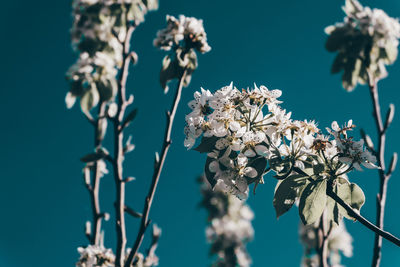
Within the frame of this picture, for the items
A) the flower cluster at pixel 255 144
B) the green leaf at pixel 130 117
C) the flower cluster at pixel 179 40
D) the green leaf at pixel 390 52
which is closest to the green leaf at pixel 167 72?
the flower cluster at pixel 179 40

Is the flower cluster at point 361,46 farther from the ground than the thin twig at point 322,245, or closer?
farther from the ground

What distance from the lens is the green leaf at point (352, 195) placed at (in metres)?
1.31

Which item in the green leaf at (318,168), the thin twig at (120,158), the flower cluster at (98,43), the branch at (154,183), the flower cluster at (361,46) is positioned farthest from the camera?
the flower cluster at (361,46)

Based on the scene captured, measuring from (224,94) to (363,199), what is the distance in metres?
0.59

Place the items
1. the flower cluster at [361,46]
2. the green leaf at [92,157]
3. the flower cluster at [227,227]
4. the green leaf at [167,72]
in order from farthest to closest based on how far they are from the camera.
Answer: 1. the flower cluster at [227,227]
2. the flower cluster at [361,46]
3. the green leaf at [167,72]
4. the green leaf at [92,157]

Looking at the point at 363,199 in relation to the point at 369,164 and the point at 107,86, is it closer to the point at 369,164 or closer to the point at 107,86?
the point at 369,164

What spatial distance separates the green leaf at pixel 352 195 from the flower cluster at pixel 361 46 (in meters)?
Answer: 1.27

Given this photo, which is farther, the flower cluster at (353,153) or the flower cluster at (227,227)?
the flower cluster at (227,227)

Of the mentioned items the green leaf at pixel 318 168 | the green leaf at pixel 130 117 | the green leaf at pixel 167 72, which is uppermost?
the green leaf at pixel 167 72

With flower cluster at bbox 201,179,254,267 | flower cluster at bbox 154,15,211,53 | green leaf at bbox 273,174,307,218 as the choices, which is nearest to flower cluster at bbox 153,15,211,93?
flower cluster at bbox 154,15,211,53

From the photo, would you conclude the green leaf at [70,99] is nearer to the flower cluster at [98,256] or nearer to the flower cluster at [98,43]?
the flower cluster at [98,43]

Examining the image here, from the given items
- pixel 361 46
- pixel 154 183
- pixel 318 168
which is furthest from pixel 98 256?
pixel 361 46

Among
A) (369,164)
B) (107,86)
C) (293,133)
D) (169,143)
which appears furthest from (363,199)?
(107,86)

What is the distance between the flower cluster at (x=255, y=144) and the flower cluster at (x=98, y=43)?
0.69m
